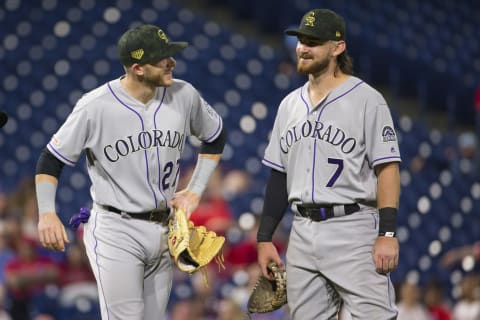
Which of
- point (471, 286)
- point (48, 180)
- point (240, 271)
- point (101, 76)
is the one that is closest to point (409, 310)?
point (471, 286)

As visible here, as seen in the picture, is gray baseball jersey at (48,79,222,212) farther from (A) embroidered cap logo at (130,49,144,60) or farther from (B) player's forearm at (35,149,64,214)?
(A) embroidered cap logo at (130,49,144,60)

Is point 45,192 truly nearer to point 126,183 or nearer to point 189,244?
point 126,183

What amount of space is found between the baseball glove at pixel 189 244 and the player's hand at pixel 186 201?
21 mm

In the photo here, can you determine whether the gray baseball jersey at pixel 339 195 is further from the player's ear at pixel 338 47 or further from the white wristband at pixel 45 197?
the white wristband at pixel 45 197

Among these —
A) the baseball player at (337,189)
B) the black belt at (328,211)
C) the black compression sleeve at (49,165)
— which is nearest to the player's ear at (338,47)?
the baseball player at (337,189)

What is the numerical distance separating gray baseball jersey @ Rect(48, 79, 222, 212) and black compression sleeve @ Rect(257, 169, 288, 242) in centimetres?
36

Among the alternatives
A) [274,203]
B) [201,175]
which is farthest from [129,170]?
[274,203]

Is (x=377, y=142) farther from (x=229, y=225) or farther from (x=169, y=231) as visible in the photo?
(x=229, y=225)

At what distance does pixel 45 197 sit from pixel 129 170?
30 centimetres

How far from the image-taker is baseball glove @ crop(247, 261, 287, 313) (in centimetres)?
365

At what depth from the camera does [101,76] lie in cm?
749

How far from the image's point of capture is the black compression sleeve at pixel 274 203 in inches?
145

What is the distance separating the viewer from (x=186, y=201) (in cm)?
371

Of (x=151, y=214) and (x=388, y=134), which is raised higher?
(x=388, y=134)
